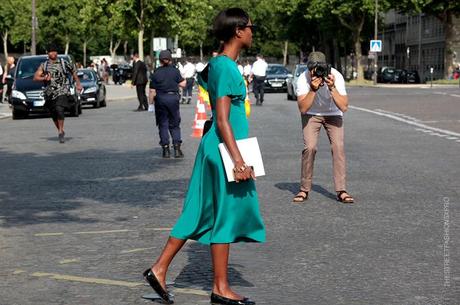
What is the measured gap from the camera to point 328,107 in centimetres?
1075

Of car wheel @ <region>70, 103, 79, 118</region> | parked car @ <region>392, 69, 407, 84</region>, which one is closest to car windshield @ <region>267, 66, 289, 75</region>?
car wheel @ <region>70, 103, 79, 118</region>

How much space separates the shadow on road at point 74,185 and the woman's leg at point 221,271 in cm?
368

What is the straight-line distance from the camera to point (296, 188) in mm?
11930

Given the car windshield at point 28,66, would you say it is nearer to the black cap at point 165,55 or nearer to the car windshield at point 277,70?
the black cap at point 165,55

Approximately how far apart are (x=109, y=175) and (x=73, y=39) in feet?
308

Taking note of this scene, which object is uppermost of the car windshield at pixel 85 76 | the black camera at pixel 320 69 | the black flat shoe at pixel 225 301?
the black camera at pixel 320 69

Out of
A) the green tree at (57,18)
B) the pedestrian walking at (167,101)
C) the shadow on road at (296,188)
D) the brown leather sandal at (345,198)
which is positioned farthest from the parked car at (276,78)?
the green tree at (57,18)

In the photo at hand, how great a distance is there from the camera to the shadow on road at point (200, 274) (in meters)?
6.54

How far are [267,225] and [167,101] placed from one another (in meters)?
6.98

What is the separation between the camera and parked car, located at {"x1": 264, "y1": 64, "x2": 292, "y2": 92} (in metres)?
52.2

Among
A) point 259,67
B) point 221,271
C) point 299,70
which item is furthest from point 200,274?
point 299,70

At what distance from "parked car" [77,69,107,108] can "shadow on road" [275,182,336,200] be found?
23.0 metres

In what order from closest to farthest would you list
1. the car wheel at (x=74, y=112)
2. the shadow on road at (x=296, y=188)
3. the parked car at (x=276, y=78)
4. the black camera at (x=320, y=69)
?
the black camera at (x=320, y=69)
the shadow on road at (x=296, y=188)
the car wheel at (x=74, y=112)
the parked car at (x=276, y=78)

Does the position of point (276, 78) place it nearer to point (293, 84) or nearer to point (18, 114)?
point (293, 84)
